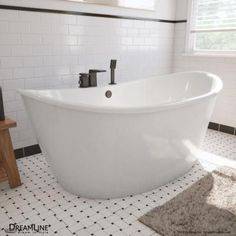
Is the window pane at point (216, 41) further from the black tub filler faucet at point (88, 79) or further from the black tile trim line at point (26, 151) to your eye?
the black tile trim line at point (26, 151)

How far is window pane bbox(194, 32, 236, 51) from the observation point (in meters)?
2.98

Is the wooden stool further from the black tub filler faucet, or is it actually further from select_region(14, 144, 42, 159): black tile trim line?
the black tub filler faucet

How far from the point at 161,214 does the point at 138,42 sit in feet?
6.78

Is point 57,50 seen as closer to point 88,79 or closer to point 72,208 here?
point 88,79

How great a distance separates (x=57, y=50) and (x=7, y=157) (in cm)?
107

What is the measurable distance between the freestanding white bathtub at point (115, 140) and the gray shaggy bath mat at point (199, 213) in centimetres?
22

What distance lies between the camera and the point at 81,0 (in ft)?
8.05

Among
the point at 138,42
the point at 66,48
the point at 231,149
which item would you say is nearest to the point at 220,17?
the point at 138,42

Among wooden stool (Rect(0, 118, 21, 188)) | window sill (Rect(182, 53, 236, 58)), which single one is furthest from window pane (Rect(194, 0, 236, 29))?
wooden stool (Rect(0, 118, 21, 188))

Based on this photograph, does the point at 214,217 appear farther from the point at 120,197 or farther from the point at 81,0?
the point at 81,0

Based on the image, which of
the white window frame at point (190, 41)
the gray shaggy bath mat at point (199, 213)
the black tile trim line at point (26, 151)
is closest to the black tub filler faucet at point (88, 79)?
the black tile trim line at point (26, 151)

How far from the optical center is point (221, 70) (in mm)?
3078

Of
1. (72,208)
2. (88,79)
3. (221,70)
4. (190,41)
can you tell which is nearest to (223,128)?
(221,70)

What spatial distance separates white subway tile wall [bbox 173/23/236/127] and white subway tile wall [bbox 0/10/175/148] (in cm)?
50
